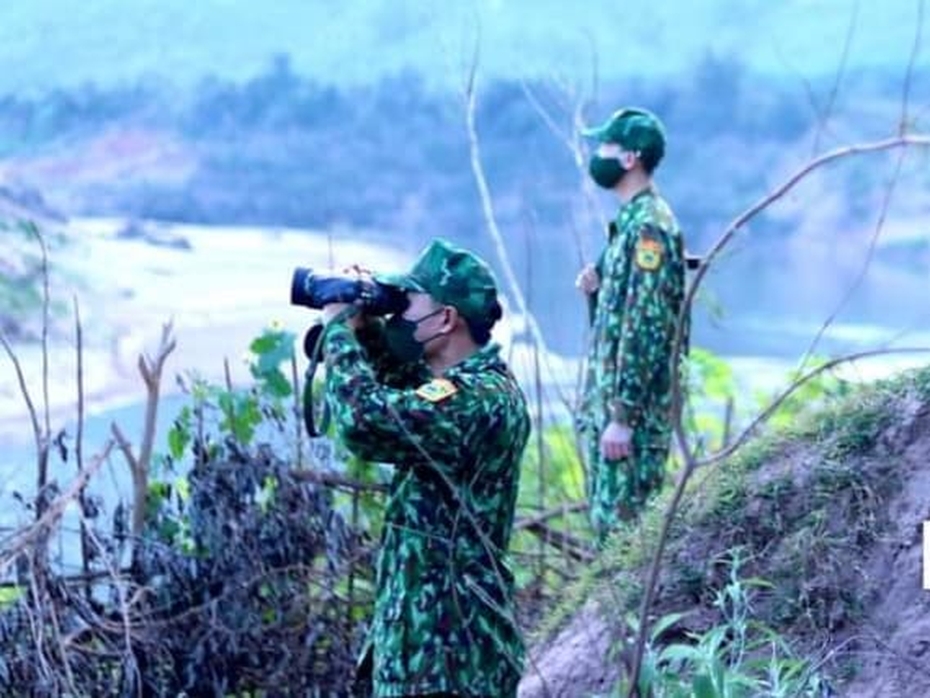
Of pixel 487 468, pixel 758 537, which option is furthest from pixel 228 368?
pixel 487 468

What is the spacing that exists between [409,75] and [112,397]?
302 inches

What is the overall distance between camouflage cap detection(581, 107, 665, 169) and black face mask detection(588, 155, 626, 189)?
63 millimetres

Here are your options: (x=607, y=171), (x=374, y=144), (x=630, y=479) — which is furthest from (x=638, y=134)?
(x=374, y=144)

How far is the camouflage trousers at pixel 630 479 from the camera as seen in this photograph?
18.1 feet

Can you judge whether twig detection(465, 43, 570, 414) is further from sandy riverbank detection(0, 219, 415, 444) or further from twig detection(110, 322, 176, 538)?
twig detection(110, 322, 176, 538)

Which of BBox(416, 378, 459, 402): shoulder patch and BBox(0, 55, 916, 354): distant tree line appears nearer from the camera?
BBox(416, 378, 459, 402): shoulder patch

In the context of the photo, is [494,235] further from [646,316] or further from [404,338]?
[404,338]

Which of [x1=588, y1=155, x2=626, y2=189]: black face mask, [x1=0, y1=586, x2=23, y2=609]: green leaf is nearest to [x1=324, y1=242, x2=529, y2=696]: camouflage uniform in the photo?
[x1=0, y1=586, x2=23, y2=609]: green leaf

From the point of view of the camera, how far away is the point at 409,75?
50.6 feet

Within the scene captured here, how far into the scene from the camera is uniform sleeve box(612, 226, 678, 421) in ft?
17.5

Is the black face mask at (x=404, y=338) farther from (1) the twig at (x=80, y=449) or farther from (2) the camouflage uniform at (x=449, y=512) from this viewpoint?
(1) the twig at (x=80, y=449)

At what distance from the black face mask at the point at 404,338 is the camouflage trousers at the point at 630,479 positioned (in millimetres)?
1852

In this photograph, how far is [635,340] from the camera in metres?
5.37

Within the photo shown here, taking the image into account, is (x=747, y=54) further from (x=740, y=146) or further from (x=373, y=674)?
(x=373, y=674)
